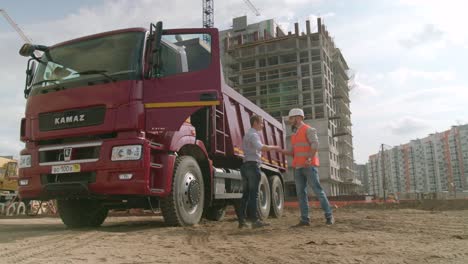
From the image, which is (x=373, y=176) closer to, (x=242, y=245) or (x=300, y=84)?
(x=300, y=84)

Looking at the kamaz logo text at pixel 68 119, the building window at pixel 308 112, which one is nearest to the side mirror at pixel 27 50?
the kamaz logo text at pixel 68 119

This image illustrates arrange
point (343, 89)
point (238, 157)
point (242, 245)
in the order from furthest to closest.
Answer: point (343, 89)
point (238, 157)
point (242, 245)

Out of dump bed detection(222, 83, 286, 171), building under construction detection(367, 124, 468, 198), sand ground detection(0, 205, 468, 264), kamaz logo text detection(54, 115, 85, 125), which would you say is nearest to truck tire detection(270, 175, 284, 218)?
dump bed detection(222, 83, 286, 171)

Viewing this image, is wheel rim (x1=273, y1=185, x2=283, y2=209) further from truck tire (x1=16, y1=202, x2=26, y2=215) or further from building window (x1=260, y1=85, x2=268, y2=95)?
building window (x1=260, y1=85, x2=268, y2=95)

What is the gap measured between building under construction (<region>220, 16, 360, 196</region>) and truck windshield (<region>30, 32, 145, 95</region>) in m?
57.9

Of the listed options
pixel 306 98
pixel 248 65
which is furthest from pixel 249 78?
pixel 306 98

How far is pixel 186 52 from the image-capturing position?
673 centimetres

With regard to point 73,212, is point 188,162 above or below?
above

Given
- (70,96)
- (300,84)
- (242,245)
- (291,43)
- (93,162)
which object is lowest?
(242,245)

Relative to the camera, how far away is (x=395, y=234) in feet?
17.6

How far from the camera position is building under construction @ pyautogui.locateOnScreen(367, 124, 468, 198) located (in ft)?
298

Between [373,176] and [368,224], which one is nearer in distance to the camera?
[368,224]

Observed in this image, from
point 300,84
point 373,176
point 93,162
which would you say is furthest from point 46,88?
point 373,176

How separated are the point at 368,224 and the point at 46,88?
532cm
